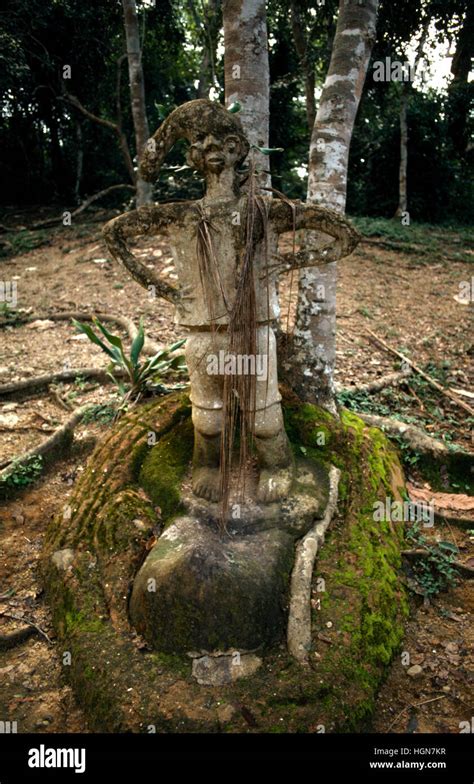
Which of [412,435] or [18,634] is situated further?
[412,435]

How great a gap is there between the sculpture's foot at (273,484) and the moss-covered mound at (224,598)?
15.0 inches

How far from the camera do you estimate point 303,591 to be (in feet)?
9.02

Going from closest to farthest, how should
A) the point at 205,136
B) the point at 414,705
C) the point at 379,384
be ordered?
the point at 414,705 → the point at 205,136 → the point at 379,384

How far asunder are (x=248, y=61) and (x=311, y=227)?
1638mm

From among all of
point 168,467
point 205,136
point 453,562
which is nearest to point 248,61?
point 205,136

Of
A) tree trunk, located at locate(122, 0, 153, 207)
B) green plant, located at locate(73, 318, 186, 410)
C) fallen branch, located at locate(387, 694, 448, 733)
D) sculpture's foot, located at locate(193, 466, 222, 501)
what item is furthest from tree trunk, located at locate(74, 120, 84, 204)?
fallen branch, located at locate(387, 694, 448, 733)

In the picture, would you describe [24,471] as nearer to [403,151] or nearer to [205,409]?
[205,409]

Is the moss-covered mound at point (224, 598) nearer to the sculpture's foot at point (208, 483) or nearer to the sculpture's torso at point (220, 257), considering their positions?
the sculpture's foot at point (208, 483)

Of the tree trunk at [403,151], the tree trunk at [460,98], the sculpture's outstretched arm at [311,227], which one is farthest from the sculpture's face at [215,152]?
the tree trunk at [460,98]

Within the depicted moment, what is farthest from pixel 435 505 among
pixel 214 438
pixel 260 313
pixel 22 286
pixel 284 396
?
pixel 22 286

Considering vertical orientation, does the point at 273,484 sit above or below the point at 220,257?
below

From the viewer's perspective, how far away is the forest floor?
2654 millimetres

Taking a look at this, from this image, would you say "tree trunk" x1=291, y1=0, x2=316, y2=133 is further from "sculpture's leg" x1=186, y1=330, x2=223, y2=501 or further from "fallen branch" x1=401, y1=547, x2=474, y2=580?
"fallen branch" x1=401, y1=547, x2=474, y2=580

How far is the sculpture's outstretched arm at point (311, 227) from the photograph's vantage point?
9.16ft
